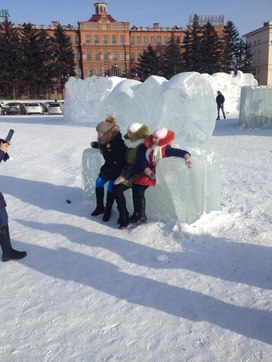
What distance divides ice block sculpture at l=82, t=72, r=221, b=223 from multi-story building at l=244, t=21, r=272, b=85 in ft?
184

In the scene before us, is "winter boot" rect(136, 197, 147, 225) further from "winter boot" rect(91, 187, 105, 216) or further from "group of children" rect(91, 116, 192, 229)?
"winter boot" rect(91, 187, 105, 216)

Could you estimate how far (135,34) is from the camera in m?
59.5

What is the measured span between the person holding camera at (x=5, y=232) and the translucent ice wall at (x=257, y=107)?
420 inches

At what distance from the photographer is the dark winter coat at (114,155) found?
3.76 meters

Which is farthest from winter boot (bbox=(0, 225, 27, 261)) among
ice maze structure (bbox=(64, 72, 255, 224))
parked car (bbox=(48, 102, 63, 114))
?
parked car (bbox=(48, 102, 63, 114))

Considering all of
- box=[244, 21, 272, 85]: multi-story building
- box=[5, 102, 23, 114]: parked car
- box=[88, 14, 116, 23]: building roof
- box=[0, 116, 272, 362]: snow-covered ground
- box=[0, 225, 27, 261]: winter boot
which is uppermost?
box=[88, 14, 116, 23]: building roof

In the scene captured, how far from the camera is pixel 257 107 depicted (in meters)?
11.8

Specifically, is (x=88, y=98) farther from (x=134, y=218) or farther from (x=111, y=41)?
(x=111, y=41)

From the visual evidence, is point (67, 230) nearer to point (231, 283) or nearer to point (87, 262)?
point (87, 262)

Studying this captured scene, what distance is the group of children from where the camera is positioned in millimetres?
3515

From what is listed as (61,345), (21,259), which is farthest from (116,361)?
(21,259)

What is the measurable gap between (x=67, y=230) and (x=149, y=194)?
107cm

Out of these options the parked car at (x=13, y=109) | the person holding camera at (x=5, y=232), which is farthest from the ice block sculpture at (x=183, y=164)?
the parked car at (x=13, y=109)

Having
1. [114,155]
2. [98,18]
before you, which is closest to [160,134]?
[114,155]
